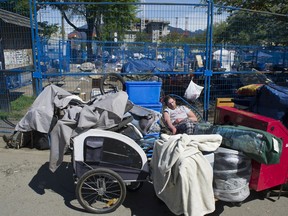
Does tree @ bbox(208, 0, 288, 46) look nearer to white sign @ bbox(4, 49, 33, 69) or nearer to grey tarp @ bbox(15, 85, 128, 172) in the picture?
grey tarp @ bbox(15, 85, 128, 172)

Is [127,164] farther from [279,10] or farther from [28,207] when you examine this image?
[279,10]

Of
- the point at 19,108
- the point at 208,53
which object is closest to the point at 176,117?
the point at 208,53

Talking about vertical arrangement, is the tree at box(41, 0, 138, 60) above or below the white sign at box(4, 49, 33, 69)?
above

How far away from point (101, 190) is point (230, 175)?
1.43 m

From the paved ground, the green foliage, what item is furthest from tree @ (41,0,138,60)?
the paved ground

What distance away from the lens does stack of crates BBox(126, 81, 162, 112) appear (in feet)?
17.1

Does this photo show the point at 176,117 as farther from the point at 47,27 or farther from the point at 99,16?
the point at 47,27

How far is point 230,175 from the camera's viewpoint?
9.83 feet

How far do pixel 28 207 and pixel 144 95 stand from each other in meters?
2.67

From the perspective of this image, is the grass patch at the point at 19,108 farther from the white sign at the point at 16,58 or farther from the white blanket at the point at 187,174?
the white blanket at the point at 187,174

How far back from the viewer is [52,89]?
4.36 metres

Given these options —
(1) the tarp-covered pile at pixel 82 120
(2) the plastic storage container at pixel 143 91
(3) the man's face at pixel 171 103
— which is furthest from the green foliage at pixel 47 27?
(1) the tarp-covered pile at pixel 82 120

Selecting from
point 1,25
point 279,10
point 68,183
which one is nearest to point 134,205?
point 68,183

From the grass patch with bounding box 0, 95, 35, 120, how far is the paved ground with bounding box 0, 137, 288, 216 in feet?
7.33
